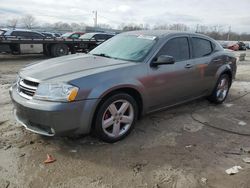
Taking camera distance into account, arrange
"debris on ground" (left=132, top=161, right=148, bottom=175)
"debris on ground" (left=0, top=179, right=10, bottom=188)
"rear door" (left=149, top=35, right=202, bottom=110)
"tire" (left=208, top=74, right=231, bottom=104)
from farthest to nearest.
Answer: "tire" (left=208, top=74, right=231, bottom=104), "rear door" (left=149, top=35, right=202, bottom=110), "debris on ground" (left=132, top=161, right=148, bottom=175), "debris on ground" (left=0, top=179, right=10, bottom=188)

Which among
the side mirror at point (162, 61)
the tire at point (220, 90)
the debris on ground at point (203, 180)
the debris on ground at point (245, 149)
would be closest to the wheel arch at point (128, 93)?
the side mirror at point (162, 61)

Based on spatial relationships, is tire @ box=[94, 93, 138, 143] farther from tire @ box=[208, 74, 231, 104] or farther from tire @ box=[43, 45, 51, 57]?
tire @ box=[43, 45, 51, 57]

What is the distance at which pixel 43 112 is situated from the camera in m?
3.13

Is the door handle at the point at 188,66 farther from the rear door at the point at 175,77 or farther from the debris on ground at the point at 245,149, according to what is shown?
the debris on ground at the point at 245,149

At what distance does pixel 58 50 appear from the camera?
15875 mm

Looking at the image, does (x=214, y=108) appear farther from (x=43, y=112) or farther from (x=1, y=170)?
(x=1, y=170)

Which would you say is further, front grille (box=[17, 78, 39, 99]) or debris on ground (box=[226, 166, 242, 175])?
front grille (box=[17, 78, 39, 99])

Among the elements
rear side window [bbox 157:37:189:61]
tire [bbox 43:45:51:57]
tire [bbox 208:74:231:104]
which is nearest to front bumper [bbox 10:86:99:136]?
rear side window [bbox 157:37:189:61]

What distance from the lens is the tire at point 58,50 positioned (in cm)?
1570

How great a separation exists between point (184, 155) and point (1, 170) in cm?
230

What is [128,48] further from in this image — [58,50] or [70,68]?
[58,50]

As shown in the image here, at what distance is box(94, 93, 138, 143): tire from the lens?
3.50 meters

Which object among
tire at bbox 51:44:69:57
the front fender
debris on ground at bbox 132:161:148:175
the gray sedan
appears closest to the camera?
debris on ground at bbox 132:161:148:175

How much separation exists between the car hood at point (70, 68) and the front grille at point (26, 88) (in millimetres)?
61
